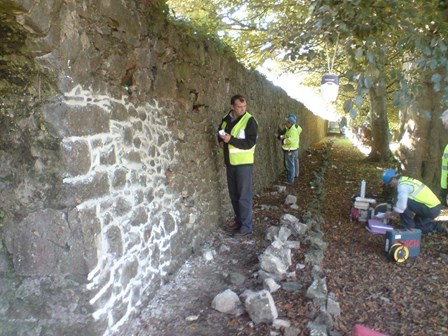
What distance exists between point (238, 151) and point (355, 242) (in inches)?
90.2

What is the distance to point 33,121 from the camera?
2645 mm

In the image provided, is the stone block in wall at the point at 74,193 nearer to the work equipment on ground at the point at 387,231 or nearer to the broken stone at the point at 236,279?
the broken stone at the point at 236,279

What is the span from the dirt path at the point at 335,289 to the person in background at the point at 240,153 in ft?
1.17

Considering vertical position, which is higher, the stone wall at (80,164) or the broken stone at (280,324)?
the stone wall at (80,164)

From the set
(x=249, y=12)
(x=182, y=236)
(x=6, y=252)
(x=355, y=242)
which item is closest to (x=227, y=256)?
(x=182, y=236)

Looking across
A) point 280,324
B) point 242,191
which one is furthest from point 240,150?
point 280,324

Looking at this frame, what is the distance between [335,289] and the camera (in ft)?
13.8

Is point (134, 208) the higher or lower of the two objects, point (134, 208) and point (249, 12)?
the lower

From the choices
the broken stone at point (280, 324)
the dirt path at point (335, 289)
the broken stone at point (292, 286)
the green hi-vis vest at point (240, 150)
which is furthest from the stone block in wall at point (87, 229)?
the green hi-vis vest at point (240, 150)

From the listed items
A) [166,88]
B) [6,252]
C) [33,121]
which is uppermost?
[166,88]

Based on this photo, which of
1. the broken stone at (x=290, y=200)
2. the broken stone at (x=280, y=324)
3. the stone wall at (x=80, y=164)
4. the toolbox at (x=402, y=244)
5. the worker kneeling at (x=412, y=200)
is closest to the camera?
the stone wall at (x=80, y=164)

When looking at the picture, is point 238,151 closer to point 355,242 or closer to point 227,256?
point 227,256

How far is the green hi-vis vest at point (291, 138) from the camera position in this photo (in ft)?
30.4

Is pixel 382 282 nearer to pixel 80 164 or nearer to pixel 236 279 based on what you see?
pixel 236 279
